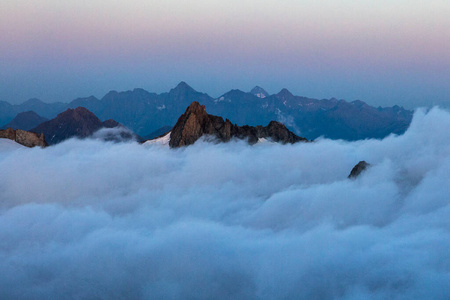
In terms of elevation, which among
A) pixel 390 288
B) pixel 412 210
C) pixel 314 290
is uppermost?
pixel 412 210

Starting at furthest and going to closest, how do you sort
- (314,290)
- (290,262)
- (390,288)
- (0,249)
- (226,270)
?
1. (0,249)
2. (226,270)
3. (290,262)
4. (314,290)
5. (390,288)

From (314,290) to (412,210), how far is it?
5864 cm

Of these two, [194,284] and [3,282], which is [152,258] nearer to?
[194,284]

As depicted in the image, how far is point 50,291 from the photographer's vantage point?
15212 centimetres

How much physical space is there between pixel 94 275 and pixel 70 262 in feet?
52.9

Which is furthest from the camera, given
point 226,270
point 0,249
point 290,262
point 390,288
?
point 0,249

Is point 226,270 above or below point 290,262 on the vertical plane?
below

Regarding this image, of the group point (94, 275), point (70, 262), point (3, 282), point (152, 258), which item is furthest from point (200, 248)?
point (3, 282)

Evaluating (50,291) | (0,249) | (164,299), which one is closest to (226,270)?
(164,299)

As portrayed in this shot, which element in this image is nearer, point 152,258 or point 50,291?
point 50,291

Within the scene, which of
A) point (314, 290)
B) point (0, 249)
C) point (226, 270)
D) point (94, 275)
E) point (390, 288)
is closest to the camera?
point (390, 288)

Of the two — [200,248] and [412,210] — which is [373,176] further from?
[200,248]

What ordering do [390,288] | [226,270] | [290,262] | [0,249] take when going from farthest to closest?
[0,249]
[226,270]
[290,262]
[390,288]

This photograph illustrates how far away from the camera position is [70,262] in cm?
17050
